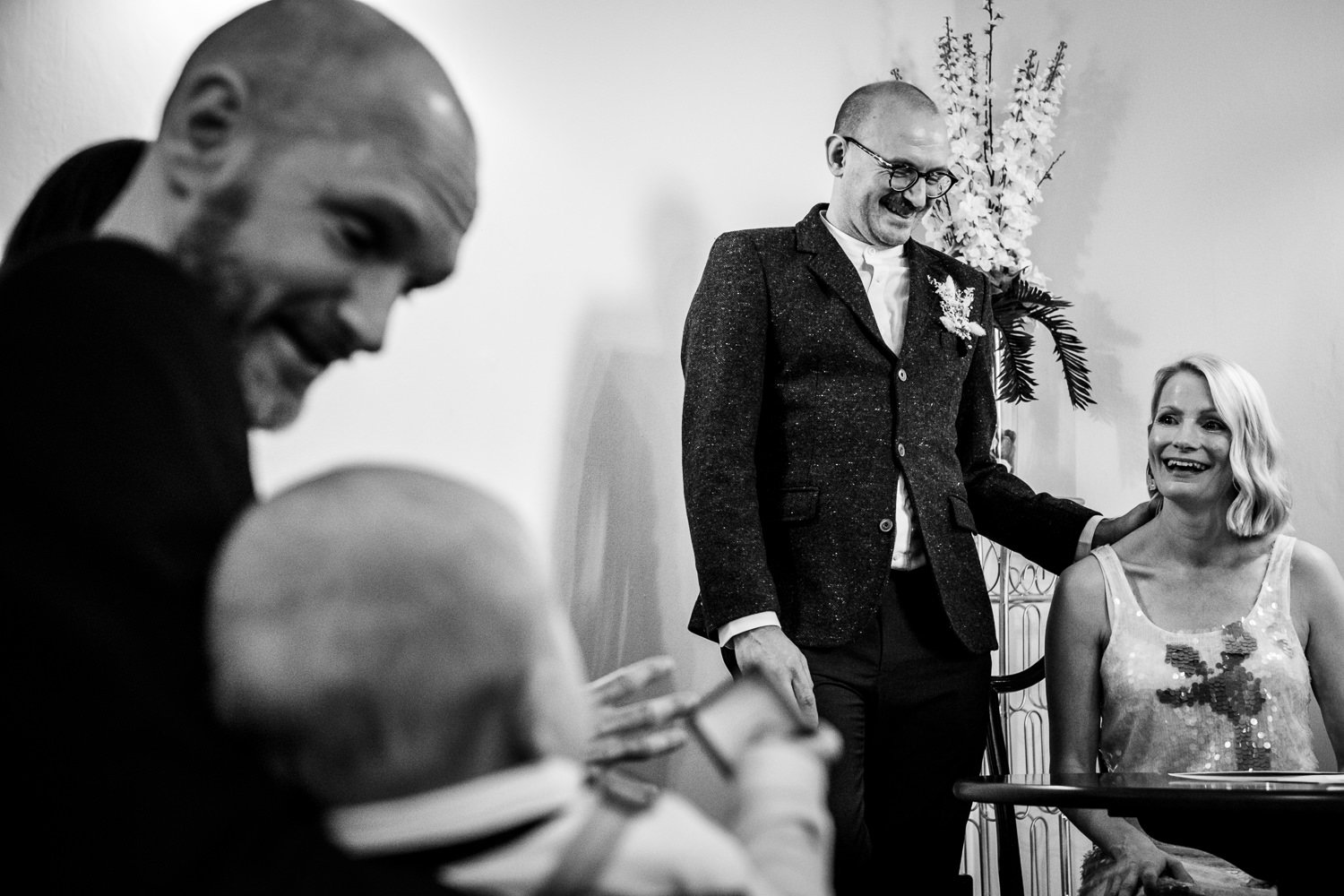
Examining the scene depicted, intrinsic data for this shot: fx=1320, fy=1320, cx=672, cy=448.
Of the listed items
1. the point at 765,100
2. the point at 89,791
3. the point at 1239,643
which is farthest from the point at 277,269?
the point at 765,100

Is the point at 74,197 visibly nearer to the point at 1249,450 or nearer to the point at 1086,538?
the point at 1086,538

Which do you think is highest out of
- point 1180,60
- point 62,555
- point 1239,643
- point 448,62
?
point 1180,60

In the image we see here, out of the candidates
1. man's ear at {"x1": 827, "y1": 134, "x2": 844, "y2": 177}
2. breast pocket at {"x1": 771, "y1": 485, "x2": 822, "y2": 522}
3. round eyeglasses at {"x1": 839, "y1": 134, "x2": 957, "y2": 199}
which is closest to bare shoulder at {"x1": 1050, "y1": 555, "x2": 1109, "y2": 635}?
breast pocket at {"x1": 771, "y1": 485, "x2": 822, "y2": 522}

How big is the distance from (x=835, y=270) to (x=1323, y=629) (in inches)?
53.2

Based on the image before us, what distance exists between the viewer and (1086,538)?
120 inches

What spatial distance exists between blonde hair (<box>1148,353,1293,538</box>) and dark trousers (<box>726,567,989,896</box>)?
84 cm

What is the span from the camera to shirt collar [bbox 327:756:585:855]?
1.93 feet

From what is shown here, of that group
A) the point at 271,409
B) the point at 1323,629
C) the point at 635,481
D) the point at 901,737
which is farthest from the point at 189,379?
the point at 1323,629

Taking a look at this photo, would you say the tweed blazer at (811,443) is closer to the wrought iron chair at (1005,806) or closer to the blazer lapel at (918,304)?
the blazer lapel at (918,304)

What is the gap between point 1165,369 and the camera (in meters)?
3.33

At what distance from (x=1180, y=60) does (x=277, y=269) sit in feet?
14.5

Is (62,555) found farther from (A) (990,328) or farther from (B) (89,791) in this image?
(A) (990,328)

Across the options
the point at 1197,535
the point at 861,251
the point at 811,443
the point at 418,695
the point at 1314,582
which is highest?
the point at 861,251

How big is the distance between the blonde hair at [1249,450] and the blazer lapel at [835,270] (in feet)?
3.07
